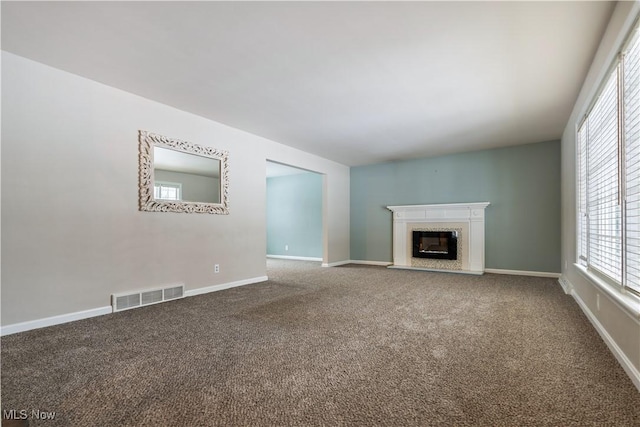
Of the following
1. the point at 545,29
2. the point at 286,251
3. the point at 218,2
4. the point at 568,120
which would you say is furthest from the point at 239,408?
the point at 286,251

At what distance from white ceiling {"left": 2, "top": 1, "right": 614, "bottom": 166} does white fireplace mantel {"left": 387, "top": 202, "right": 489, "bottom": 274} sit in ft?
7.33

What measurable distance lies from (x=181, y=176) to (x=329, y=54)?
2.57 m

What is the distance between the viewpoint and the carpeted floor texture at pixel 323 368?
5.32ft

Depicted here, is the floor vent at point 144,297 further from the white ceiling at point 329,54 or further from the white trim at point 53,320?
the white ceiling at point 329,54

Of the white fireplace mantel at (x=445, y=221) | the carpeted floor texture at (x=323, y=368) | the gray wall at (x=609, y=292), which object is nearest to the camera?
the carpeted floor texture at (x=323, y=368)

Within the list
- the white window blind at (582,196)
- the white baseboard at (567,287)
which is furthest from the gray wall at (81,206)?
the white baseboard at (567,287)

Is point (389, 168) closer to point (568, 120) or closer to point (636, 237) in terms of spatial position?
point (568, 120)

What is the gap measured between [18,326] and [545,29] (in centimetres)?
507

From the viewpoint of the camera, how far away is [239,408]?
1660 millimetres

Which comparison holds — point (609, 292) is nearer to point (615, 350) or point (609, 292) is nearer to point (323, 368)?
point (615, 350)

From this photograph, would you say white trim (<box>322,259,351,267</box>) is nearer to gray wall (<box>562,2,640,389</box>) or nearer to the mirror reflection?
the mirror reflection

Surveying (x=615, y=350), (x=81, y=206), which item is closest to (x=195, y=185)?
(x=81, y=206)

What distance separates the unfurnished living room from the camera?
1.85 metres

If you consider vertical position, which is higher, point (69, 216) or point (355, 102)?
point (355, 102)
